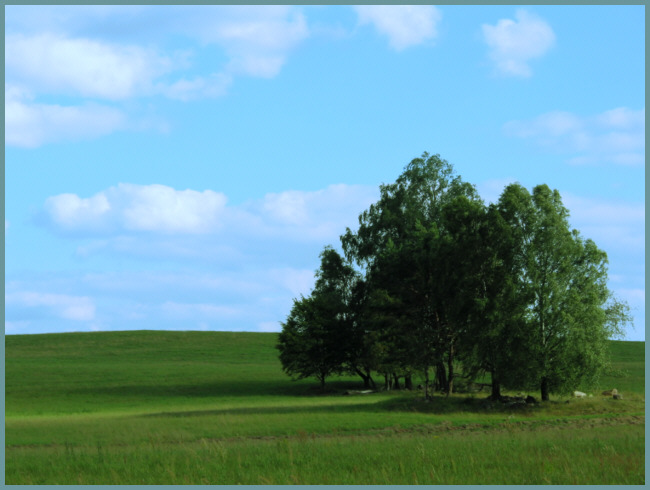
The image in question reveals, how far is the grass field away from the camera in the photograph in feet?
52.6

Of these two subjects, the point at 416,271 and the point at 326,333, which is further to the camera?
the point at 326,333

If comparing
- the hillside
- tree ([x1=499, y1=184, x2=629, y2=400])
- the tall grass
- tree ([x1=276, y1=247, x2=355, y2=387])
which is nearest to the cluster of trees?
tree ([x1=499, y1=184, x2=629, y2=400])

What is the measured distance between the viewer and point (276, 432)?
31.1 m

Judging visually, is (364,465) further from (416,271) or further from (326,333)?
(326,333)

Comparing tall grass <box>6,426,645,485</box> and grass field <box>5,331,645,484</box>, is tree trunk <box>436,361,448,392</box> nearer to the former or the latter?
grass field <box>5,331,645,484</box>

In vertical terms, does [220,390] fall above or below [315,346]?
below

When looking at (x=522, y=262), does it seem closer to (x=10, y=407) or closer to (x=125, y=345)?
(x=10, y=407)

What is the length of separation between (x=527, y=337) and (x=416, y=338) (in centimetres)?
860

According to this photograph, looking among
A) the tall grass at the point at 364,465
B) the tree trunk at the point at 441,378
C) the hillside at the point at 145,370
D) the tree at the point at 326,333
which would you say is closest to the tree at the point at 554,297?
the hillside at the point at 145,370

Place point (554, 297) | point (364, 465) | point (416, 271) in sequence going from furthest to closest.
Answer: point (416, 271) → point (554, 297) → point (364, 465)

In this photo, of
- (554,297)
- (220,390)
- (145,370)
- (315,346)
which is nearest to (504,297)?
(554,297)

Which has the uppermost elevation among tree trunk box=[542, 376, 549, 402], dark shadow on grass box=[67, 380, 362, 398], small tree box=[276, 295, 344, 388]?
small tree box=[276, 295, 344, 388]

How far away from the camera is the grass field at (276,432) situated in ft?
52.6

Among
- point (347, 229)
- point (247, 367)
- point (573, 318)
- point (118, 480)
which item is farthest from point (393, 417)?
point (247, 367)
